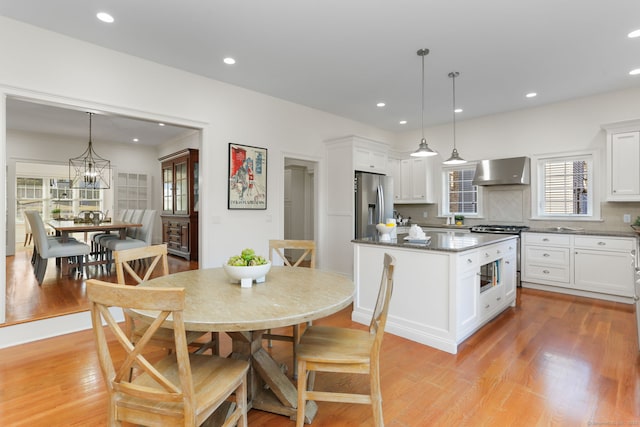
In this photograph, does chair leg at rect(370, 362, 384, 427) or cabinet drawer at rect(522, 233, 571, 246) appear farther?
cabinet drawer at rect(522, 233, 571, 246)

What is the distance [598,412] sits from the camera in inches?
74.8

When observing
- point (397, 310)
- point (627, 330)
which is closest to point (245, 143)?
point (397, 310)

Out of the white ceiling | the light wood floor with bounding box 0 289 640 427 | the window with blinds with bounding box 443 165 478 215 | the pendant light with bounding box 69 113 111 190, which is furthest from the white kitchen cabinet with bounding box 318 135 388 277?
the pendant light with bounding box 69 113 111 190

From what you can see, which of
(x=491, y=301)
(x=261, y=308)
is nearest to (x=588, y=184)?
(x=491, y=301)

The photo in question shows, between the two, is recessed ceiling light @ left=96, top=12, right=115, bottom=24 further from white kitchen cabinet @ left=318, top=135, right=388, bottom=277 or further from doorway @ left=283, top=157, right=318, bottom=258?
doorway @ left=283, top=157, right=318, bottom=258

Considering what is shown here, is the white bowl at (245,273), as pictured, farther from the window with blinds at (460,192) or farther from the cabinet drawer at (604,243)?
the window with blinds at (460,192)

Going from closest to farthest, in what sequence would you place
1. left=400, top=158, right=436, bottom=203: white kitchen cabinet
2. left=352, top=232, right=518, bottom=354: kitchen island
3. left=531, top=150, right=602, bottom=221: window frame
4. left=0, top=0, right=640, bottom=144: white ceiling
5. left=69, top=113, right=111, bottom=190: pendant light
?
1. left=0, top=0, right=640, bottom=144: white ceiling
2. left=352, top=232, right=518, bottom=354: kitchen island
3. left=531, top=150, right=602, bottom=221: window frame
4. left=400, top=158, right=436, bottom=203: white kitchen cabinet
5. left=69, top=113, right=111, bottom=190: pendant light

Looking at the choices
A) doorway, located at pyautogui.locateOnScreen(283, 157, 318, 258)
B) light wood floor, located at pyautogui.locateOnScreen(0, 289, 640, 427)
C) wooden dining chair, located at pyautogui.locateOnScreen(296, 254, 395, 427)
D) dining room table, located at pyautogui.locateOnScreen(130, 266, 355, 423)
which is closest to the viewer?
dining room table, located at pyautogui.locateOnScreen(130, 266, 355, 423)

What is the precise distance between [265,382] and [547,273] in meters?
4.56

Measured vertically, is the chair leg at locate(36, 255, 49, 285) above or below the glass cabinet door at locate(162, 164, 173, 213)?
below

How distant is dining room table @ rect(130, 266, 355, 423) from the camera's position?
4.53ft

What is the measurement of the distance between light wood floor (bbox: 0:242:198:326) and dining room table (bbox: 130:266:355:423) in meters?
1.98

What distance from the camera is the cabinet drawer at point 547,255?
450cm

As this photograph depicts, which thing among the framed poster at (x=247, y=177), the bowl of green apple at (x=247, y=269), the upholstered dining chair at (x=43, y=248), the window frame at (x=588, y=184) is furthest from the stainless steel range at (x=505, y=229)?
the upholstered dining chair at (x=43, y=248)
